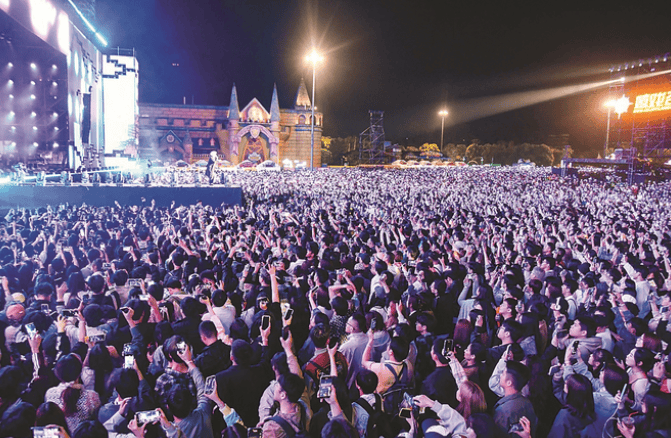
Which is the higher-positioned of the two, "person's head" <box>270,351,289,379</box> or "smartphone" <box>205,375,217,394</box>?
"person's head" <box>270,351,289,379</box>

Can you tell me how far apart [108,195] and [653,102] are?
139ft

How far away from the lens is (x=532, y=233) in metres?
12.2

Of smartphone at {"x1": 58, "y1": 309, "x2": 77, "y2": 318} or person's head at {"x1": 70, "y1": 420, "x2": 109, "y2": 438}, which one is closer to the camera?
person's head at {"x1": 70, "y1": 420, "x2": 109, "y2": 438}

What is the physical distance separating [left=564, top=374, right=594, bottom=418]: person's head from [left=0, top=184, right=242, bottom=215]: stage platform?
18.4 metres

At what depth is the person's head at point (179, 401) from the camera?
11.1 ft

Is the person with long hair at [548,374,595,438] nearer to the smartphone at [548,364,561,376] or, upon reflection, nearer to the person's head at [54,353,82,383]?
the smartphone at [548,364,561,376]

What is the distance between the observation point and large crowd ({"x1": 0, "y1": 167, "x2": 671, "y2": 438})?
11.5ft

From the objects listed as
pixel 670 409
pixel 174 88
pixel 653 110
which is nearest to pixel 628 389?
pixel 670 409

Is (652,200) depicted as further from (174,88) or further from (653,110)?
(174,88)

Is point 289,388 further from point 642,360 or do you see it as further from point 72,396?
point 642,360

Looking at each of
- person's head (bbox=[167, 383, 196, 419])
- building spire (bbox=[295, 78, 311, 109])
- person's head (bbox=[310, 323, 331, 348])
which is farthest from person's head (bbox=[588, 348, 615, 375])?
building spire (bbox=[295, 78, 311, 109])

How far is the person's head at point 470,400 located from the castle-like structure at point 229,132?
215 ft

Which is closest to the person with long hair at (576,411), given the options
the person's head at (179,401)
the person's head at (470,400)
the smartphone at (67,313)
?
the person's head at (470,400)

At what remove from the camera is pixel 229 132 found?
6988cm
